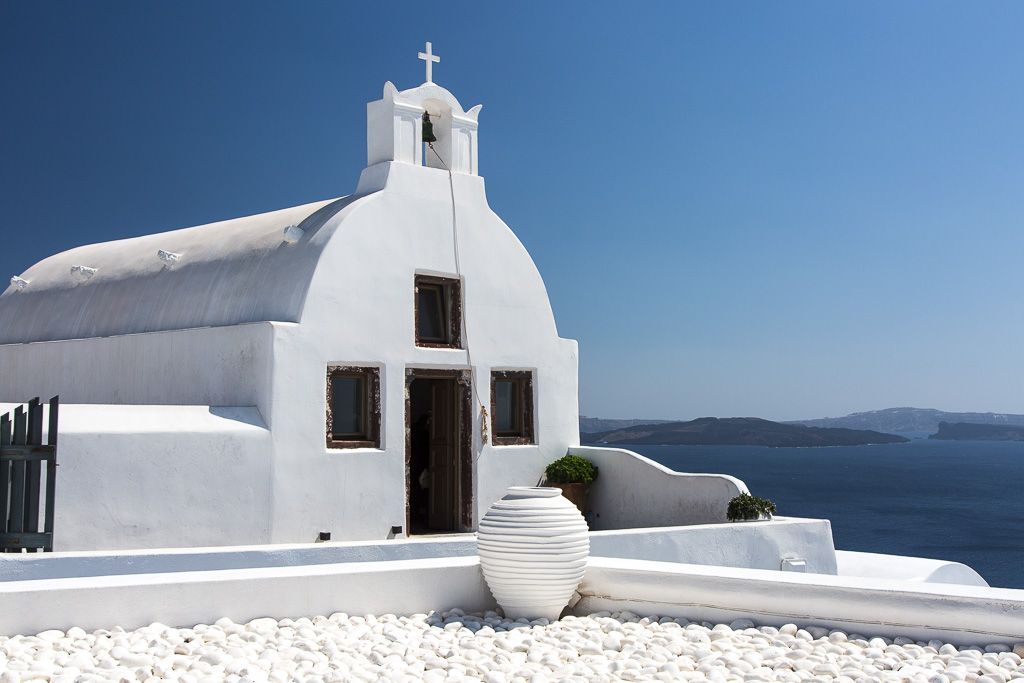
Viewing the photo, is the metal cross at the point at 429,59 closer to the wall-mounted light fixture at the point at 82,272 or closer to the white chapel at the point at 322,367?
the white chapel at the point at 322,367

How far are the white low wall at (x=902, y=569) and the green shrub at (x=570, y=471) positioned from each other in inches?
224

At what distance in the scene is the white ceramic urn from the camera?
25.8 feet

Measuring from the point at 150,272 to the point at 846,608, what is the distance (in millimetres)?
12541

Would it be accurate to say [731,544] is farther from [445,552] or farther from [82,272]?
[82,272]

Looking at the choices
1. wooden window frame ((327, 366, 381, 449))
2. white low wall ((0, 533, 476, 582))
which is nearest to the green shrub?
wooden window frame ((327, 366, 381, 449))

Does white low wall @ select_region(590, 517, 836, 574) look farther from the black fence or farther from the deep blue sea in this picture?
the deep blue sea

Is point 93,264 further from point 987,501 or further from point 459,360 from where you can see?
point 987,501

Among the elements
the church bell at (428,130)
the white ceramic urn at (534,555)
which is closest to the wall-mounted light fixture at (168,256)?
→ the church bell at (428,130)

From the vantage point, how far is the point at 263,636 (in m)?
7.03

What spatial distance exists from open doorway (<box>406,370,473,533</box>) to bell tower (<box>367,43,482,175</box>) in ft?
10.1

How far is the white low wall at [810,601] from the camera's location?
6.81 m

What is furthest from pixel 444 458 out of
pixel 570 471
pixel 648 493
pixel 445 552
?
pixel 445 552

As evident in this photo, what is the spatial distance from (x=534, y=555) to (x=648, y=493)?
7799 mm

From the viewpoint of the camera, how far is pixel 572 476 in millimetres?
15680
